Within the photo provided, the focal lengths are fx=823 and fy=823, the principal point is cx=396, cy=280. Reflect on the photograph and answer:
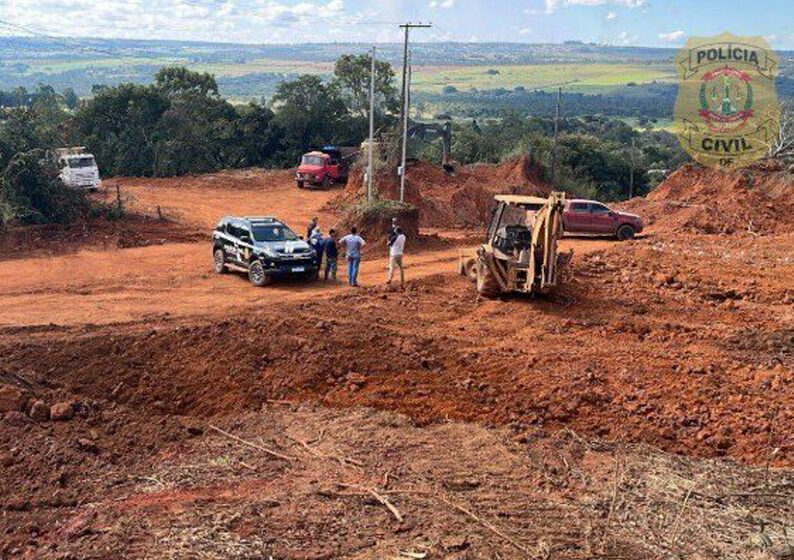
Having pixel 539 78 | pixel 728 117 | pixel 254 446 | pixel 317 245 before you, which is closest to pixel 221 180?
pixel 317 245

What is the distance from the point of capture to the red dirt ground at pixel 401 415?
341 inches

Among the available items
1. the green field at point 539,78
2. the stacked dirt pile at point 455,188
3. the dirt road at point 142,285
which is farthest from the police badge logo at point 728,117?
the green field at point 539,78

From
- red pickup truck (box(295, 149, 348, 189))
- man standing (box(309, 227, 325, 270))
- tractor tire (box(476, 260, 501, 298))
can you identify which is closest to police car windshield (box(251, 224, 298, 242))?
man standing (box(309, 227, 325, 270))

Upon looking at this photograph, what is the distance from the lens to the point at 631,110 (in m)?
144

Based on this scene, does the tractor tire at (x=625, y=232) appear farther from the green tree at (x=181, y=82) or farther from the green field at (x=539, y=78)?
the green field at (x=539, y=78)

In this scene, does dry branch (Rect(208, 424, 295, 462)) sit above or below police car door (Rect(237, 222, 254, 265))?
below

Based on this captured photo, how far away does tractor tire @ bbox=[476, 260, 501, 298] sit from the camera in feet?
59.5

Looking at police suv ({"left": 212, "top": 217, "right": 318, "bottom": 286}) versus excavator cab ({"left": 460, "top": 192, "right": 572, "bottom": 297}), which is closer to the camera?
excavator cab ({"left": 460, "top": 192, "right": 572, "bottom": 297})

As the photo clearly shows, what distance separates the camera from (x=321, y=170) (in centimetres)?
4000

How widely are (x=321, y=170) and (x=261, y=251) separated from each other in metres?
20.7

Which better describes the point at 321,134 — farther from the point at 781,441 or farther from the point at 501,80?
the point at 501,80

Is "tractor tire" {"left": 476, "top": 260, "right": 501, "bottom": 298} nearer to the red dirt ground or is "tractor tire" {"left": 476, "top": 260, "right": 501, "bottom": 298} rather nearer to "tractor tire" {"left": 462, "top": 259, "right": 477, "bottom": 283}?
the red dirt ground

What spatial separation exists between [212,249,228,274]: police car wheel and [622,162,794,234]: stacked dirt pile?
1596 centimetres

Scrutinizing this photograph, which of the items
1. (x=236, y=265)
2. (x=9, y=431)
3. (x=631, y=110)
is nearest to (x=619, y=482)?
(x=9, y=431)
